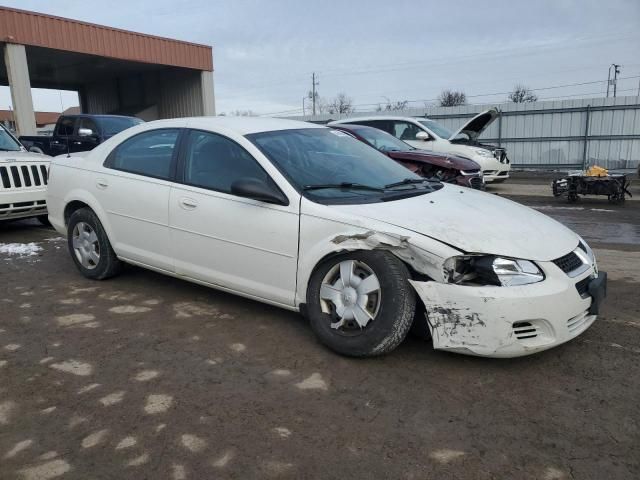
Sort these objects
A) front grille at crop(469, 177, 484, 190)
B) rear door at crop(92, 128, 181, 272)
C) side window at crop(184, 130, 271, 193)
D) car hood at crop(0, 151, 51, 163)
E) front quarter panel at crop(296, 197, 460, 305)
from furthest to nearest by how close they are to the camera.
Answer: front grille at crop(469, 177, 484, 190), car hood at crop(0, 151, 51, 163), rear door at crop(92, 128, 181, 272), side window at crop(184, 130, 271, 193), front quarter panel at crop(296, 197, 460, 305)

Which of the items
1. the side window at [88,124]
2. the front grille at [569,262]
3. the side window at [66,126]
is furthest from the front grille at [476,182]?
the side window at [66,126]

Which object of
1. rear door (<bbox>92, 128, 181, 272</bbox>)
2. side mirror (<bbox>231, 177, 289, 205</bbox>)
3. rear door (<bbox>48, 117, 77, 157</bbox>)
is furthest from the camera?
rear door (<bbox>48, 117, 77, 157</bbox>)

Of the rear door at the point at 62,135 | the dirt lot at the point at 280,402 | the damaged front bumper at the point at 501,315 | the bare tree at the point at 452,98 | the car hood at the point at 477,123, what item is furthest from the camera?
the bare tree at the point at 452,98

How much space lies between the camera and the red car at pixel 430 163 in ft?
30.8

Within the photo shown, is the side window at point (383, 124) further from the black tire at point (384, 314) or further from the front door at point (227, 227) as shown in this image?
the black tire at point (384, 314)

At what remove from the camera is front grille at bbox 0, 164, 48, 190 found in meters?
6.89

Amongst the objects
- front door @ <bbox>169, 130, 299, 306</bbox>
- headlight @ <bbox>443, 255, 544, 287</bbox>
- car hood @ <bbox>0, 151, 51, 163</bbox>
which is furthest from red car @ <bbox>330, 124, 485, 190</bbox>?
headlight @ <bbox>443, 255, 544, 287</bbox>

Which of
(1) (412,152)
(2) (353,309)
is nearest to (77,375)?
(2) (353,309)

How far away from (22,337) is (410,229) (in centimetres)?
277

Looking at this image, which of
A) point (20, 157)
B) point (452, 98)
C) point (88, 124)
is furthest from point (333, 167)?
point (452, 98)

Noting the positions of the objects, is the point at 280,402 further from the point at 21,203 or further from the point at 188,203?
the point at 21,203

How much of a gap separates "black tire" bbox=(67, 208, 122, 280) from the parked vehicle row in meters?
6.71

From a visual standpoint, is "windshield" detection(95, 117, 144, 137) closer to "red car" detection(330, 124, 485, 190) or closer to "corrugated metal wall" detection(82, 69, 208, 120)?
"red car" detection(330, 124, 485, 190)

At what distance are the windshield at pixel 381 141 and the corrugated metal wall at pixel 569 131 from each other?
1189 cm
